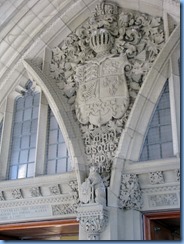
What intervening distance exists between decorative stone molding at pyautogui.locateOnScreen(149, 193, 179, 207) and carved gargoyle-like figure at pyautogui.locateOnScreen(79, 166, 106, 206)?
1.86 feet

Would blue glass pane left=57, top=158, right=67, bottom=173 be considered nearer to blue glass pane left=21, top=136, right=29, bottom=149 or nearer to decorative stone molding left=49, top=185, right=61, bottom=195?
decorative stone molding left=49, top=185, right=61, bottom=195

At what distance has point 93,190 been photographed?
4.42 meters

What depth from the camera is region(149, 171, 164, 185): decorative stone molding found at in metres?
4.45

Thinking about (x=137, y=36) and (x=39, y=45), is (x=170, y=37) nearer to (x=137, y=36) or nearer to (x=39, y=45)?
(x=137, y=36)

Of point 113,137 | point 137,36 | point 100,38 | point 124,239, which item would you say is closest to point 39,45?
point 100,38

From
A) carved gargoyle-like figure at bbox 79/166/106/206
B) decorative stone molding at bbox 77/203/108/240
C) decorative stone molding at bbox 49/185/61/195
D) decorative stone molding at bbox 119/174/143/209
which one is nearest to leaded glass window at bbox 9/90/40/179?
decorative stone molding at bbox 49/185/61/195

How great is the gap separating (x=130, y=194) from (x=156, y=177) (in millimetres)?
353

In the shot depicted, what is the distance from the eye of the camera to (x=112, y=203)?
14.6 ft

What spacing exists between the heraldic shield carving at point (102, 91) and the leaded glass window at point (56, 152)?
1.67ft

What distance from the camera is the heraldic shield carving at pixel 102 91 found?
4.99 meters

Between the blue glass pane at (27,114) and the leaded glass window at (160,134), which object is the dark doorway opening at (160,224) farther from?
the blue glass pane at (27,114)

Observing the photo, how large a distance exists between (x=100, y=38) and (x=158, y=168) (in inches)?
78.2

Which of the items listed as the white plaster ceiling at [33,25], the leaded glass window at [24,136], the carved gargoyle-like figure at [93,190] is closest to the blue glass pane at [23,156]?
the leaded glass window at [24,136]

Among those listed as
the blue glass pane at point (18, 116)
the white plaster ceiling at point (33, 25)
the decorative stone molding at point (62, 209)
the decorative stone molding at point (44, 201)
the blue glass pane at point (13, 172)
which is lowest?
the decorative stone molding at point (62, 209)
